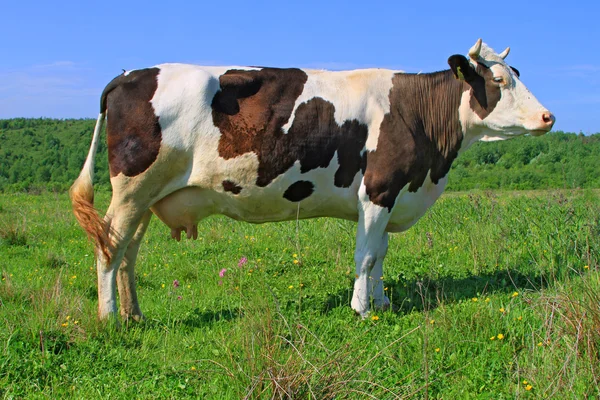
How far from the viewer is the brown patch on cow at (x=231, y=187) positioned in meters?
5.59

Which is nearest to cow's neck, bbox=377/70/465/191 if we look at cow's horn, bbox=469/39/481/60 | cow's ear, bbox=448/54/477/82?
cow's ear, bbox=448/54/477/82

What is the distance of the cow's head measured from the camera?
19.9 feet

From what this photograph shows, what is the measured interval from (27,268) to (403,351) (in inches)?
230

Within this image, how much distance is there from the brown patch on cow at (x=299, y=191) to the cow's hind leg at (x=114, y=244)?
1.38m

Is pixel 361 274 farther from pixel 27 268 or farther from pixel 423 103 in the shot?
pixel 27 268

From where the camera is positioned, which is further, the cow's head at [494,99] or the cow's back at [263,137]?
the cow's head at [494,99]

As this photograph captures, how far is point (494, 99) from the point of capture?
6184 millimetres

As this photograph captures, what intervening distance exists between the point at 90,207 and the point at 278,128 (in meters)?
1.91

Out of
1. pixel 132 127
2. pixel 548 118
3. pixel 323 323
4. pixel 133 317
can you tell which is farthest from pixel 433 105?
pixel 133 317

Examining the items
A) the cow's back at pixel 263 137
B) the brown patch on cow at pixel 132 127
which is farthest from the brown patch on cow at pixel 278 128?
the brown patch on cow at pixel 132 127

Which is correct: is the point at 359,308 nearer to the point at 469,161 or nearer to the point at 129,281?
the point at 129,281

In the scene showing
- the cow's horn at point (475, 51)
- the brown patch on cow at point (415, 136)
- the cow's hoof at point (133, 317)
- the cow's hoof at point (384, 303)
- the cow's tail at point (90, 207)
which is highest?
the cow's horn at point (475, 51)

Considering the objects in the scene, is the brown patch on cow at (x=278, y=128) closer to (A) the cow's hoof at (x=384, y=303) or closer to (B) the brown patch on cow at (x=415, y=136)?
(B) the brown patch on cow at (x=415, y=136)

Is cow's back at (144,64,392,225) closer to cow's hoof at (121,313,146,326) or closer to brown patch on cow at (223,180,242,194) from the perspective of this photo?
brown patch on cow at (223,180,242,194)
